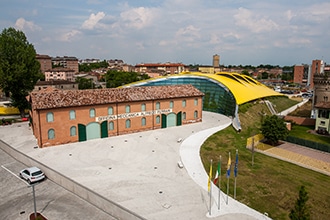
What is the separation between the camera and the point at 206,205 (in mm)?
19781

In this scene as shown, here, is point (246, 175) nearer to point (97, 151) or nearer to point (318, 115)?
point (97, 151)

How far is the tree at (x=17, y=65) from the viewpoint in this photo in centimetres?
4388

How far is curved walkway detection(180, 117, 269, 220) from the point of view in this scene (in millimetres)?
18891

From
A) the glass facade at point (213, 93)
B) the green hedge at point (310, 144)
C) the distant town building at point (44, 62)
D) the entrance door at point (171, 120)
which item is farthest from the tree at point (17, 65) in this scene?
the distant town building at point (44, 62)

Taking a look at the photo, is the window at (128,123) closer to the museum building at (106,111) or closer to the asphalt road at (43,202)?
the museum building at (106,111)

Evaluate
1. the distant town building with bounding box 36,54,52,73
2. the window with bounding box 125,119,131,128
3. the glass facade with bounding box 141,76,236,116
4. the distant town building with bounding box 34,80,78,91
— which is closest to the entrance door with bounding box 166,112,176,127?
the window with bounding box 125,119,131,128

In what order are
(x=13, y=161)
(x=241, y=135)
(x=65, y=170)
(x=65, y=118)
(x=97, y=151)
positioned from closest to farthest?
(x=65, y=170) < (x=13, y=161) < (x=97, y=151) < (x=65, y=118) < (x=241, y=135)

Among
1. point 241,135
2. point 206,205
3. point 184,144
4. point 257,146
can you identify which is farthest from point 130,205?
point 241,135

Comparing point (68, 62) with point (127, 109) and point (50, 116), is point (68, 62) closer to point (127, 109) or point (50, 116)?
point (127, 109)

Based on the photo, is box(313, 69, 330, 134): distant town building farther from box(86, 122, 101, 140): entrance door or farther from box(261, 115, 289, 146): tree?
box(86, 122, 101, 140): entrance door

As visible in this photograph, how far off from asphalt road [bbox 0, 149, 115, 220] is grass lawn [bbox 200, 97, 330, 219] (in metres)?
12.2

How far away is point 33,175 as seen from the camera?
2348 centimetres

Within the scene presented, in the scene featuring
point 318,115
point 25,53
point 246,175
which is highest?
point 25,53

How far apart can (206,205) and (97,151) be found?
1639cm
